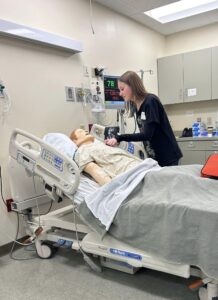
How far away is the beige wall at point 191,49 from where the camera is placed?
4.54 m

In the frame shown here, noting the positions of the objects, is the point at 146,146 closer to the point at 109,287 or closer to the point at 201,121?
the point at 109,287

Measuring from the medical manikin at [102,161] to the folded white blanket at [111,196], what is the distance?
0.34ft

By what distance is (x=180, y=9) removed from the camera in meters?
4.01

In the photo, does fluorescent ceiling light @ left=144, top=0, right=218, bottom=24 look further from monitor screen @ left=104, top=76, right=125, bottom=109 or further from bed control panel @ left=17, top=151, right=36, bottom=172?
bed control panel @ left=17, top=151, right=36, bottom=172

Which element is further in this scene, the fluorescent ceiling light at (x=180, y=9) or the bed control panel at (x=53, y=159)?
the fluorescent ceiling light at (x=180, y=9)

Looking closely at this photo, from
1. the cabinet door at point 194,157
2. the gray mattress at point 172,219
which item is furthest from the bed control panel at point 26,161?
the cabinet door at point 194,157

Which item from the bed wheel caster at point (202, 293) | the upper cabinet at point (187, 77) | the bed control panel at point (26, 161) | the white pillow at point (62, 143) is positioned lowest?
the bed wheel caster at point (202, 293)

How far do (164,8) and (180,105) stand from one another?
159cm

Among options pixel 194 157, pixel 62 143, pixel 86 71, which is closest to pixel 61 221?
pixel 62 143

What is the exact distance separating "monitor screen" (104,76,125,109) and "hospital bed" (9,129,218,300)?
1132mm

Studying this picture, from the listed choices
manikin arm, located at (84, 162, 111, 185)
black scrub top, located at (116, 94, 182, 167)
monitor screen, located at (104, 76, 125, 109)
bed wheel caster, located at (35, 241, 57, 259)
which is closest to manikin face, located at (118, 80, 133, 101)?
black scrub top, located at (116, 94, 182, 167)

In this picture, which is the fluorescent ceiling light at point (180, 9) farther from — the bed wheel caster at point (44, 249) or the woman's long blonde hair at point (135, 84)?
the bed wheel caster at point (44, 249)

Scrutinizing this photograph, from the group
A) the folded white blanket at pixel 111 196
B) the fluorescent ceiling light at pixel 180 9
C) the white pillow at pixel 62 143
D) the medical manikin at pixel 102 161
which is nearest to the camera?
the folded white blanket at pixel 111 196

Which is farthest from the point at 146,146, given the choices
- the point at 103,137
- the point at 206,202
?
the point at 206,202
